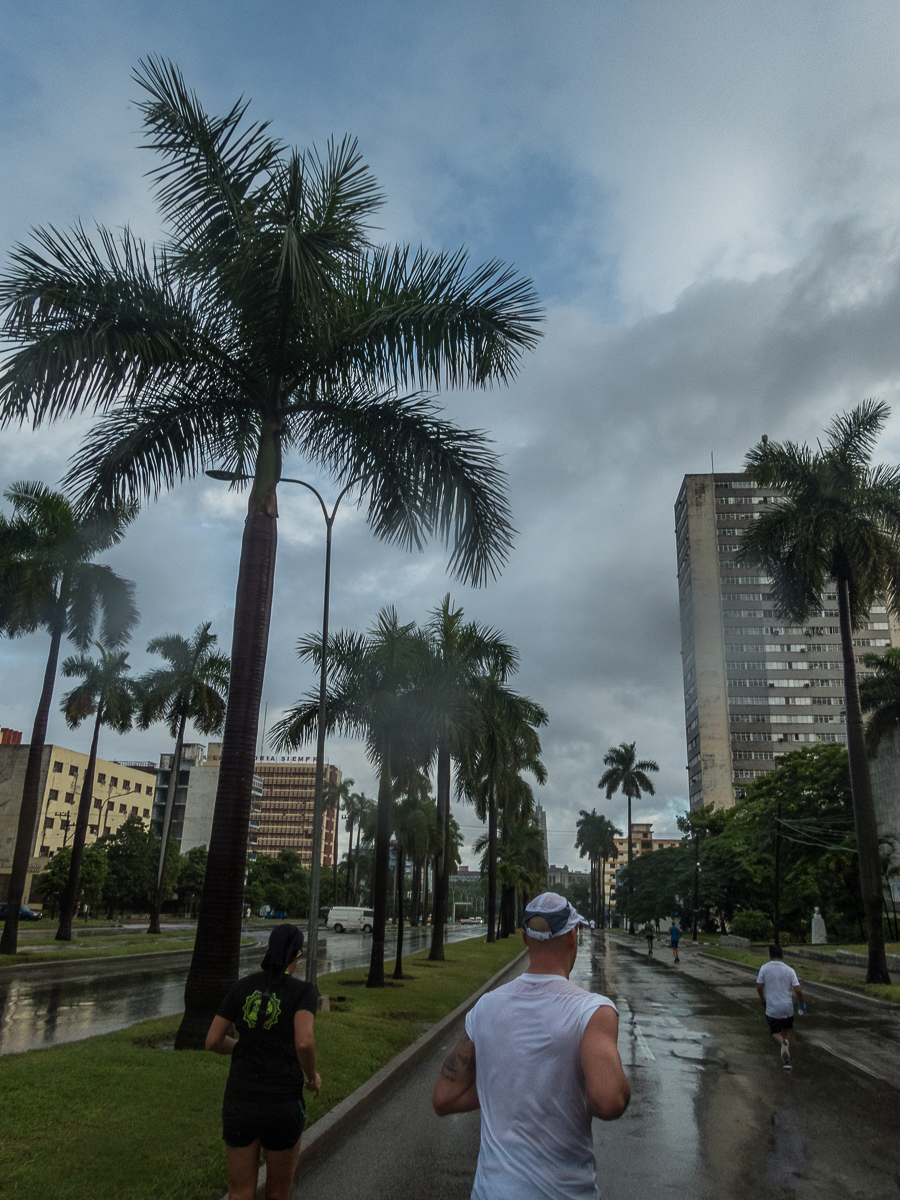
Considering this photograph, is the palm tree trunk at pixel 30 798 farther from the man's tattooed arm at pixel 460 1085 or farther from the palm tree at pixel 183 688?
the man's tattooed arm at pixel 460 1085

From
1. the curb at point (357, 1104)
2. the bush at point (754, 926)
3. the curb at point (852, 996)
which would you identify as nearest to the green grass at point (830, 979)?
the curb at point (852, 996)

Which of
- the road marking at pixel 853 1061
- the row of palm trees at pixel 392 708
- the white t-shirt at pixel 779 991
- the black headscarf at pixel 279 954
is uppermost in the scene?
the row of palm trees at pixel 392 708

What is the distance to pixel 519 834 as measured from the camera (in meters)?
70.7

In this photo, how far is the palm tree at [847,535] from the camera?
2447 cm

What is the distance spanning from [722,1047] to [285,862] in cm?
9899

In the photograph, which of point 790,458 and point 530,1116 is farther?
point 790,458

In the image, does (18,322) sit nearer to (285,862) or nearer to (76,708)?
(76,708)

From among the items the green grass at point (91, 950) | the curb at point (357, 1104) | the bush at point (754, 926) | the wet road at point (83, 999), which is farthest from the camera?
the bush at point (754, 926)

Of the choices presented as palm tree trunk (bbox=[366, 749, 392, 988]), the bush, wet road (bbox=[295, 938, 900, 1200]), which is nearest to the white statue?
the bush

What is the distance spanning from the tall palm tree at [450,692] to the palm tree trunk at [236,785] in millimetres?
10430

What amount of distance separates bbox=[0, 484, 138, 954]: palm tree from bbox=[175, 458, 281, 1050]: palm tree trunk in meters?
14.8

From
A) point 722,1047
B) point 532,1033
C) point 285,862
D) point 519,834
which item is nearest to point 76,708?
point 722,1047

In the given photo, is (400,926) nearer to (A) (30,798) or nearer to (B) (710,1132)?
(A) (30,798)

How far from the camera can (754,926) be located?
5169 centimetres
